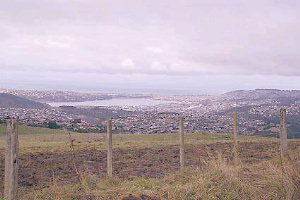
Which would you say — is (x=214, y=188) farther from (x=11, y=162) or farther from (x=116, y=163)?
(x=116, y=163)

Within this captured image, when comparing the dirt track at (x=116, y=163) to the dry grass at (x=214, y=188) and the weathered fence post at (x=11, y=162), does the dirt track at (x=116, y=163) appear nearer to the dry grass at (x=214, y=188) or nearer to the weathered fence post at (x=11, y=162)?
the dry grass at (x=214, y=188)

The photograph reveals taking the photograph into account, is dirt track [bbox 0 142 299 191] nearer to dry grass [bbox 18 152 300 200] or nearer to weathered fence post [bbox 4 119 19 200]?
dry grass [bbox 18 152 300 200]

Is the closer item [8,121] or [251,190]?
[8,121]

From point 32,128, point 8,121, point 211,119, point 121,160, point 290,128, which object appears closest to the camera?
point 8,121

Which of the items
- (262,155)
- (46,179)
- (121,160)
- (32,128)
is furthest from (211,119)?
(32,128)

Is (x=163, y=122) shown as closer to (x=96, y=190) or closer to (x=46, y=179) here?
(x=46, y=179)
